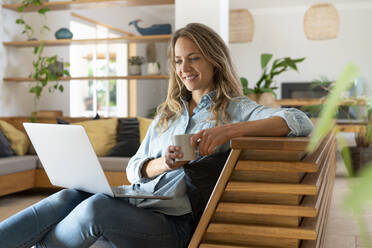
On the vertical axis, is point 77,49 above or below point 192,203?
above

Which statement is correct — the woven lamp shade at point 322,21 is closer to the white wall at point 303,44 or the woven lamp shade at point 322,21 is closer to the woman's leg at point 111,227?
the white wall at point 303,44

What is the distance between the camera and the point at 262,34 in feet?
35.3

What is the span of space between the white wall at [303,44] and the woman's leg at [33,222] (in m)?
8.44

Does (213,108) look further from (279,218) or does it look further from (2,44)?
(2,44)

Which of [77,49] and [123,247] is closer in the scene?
[123,247]

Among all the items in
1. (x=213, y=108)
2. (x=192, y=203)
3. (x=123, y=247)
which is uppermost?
(x=213, y=108)

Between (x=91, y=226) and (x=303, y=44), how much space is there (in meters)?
9.66

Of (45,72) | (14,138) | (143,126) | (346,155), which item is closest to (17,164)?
(14,138)

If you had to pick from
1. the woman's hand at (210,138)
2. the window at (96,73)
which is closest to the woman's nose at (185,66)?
the woman's hand at (210,138)

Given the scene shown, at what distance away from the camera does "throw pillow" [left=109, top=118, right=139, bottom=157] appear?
4707 mm

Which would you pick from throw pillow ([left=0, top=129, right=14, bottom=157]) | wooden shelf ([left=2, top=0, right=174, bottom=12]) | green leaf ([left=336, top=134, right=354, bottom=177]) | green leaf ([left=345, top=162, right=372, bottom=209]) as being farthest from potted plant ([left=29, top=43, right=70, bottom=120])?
green leaf ([left=345, top=162, right=372, bottom=209])

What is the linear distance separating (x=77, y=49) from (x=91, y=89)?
772 millimetres

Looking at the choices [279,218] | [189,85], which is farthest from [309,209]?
[189,85]

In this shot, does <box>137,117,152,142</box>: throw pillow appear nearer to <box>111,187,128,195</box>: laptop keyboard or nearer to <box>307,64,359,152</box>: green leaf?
<box>111,187,128,195</box>: laptop keyboard
